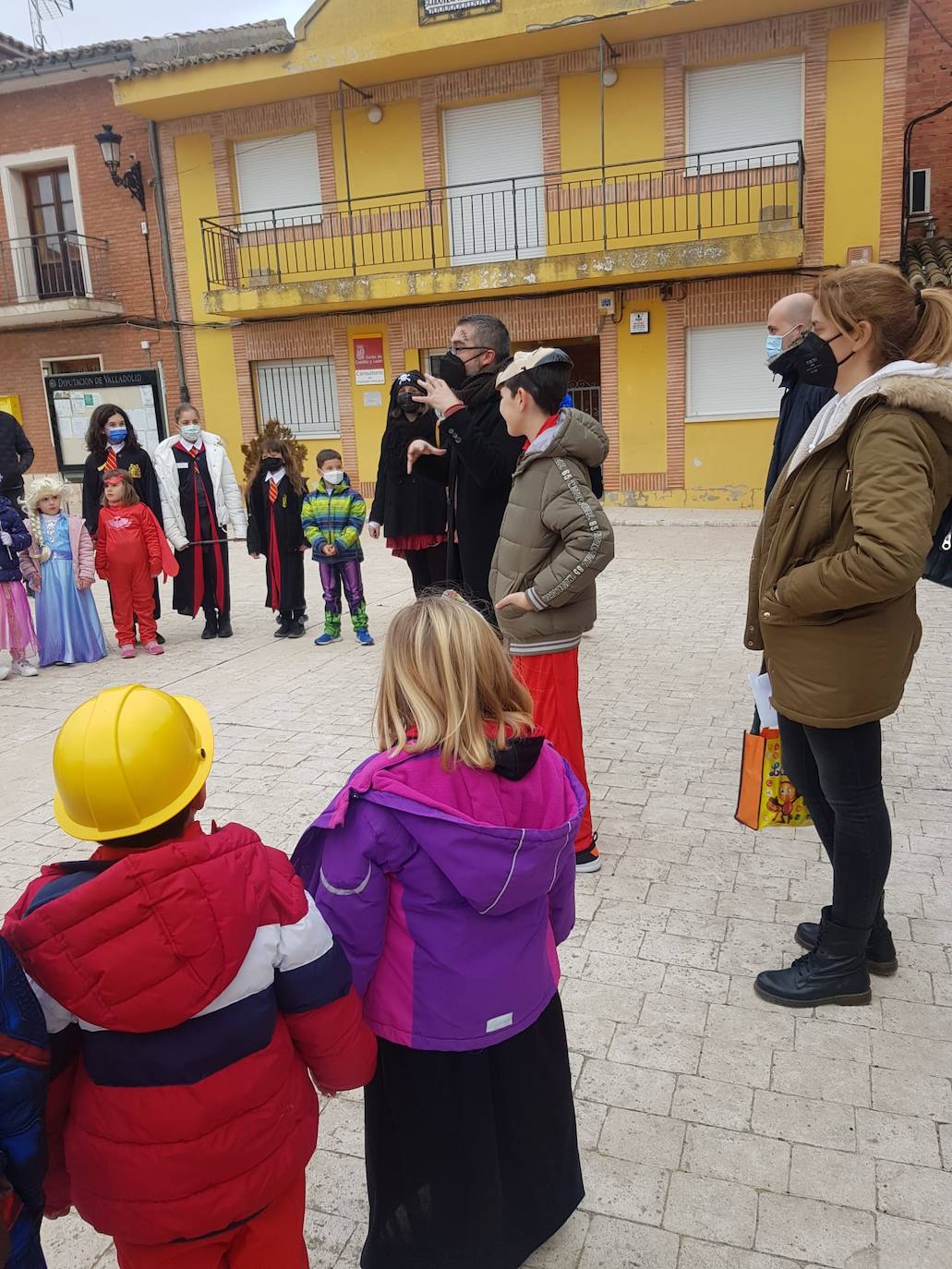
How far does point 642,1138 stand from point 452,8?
53.2 ft

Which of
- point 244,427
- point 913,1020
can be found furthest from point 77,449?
point 913,1020

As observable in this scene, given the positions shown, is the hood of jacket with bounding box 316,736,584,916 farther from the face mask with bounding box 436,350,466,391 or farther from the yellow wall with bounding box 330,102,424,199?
the yellow wall with bounding box 330,102,424,199

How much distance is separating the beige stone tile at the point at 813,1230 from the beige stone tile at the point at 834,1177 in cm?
3

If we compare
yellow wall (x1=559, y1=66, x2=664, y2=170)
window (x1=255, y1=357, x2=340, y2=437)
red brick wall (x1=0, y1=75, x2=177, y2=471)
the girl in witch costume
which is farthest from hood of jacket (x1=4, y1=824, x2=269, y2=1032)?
red brick wall (x1=0, y1=75, x2=177, y2=471)

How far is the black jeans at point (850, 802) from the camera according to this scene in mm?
2551

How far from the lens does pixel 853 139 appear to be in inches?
554

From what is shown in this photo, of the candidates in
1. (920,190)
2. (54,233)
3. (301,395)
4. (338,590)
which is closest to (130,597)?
(338,590)

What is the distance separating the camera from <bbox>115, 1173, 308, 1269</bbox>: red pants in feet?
5.12

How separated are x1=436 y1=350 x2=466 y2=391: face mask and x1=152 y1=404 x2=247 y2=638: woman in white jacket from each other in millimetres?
4391

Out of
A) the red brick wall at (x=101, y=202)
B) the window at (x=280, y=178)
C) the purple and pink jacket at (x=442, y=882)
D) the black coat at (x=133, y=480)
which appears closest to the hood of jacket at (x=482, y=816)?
the purple and pink jacket at (x=442, y=882)

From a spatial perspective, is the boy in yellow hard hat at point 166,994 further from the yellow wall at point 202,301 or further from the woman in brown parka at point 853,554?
the yellow wall at point 202,301

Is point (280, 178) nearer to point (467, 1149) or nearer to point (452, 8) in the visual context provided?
point (452, 8)

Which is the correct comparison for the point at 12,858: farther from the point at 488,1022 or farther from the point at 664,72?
the point at 664,72

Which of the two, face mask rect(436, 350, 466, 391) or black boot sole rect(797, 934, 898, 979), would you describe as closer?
black boot sole rect(797, 934, 898, 979)
